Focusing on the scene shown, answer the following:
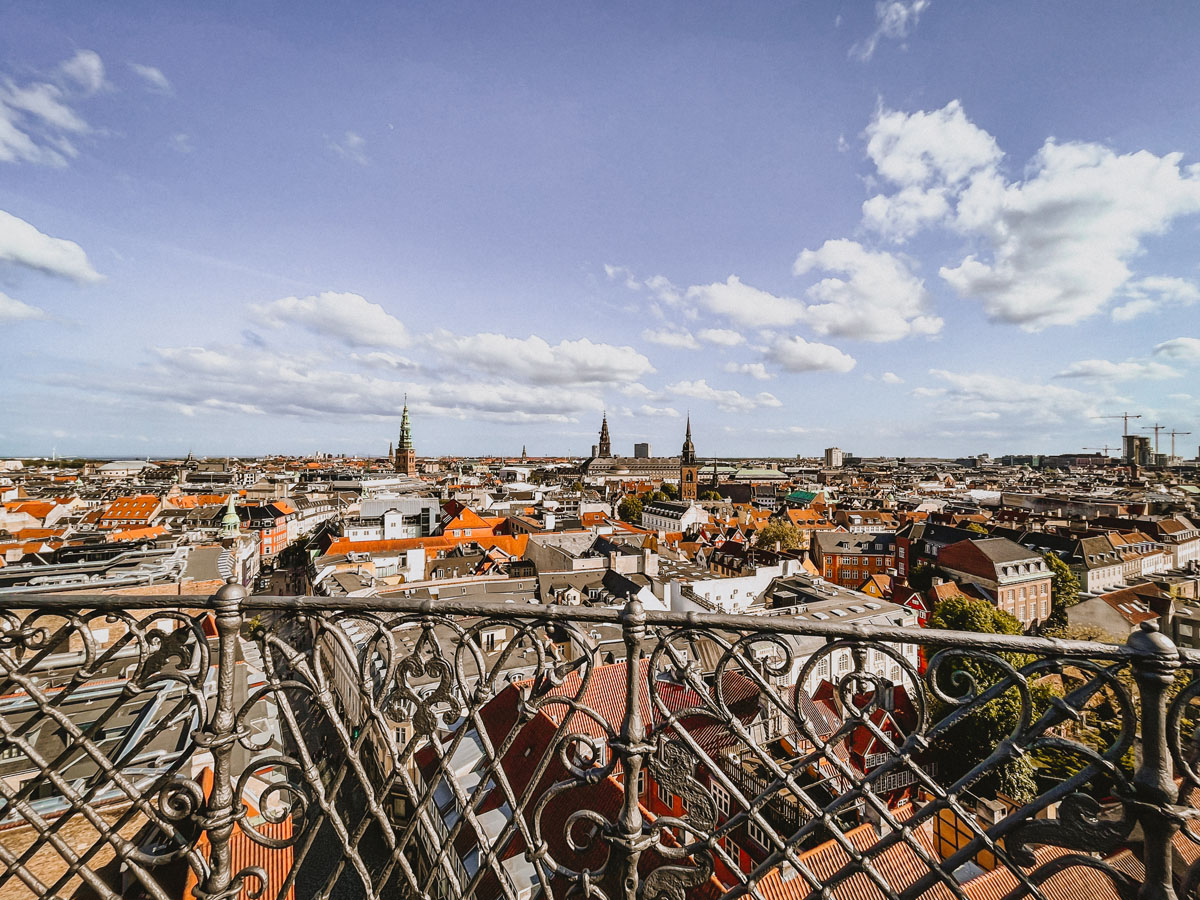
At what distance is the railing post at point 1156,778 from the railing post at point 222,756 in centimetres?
301

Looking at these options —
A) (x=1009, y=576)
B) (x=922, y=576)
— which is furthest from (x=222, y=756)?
(x=922, y=576)

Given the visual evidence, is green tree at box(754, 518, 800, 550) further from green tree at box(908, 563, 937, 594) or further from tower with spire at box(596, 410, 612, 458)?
tower with spire at box(596, 410, 612, 458)

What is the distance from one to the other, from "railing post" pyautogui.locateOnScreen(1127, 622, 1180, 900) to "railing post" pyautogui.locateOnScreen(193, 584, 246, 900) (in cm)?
301

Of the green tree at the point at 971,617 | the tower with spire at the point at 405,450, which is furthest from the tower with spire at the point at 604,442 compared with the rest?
the green tree at the point at 971,617

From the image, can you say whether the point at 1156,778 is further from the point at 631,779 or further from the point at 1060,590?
the point at 1060,590

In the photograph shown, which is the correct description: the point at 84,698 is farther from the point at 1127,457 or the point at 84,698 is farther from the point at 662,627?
the point at 1127,457

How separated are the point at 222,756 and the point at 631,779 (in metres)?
1.61

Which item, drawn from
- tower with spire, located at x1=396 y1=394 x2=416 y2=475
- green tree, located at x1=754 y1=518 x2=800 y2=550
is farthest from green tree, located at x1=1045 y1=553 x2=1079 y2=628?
tower with spire, located at x1=396 y1=394 x2=416 y2=475

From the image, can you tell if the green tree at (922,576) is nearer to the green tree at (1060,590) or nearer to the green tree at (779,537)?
the green tree at (1060,590)

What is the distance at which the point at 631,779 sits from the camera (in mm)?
2033

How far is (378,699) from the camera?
2299 millimetres

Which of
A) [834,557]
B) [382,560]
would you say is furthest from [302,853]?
[834,557]

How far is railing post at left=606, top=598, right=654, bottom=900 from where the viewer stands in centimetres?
201

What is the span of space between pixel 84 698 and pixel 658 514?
61358 millimetres
